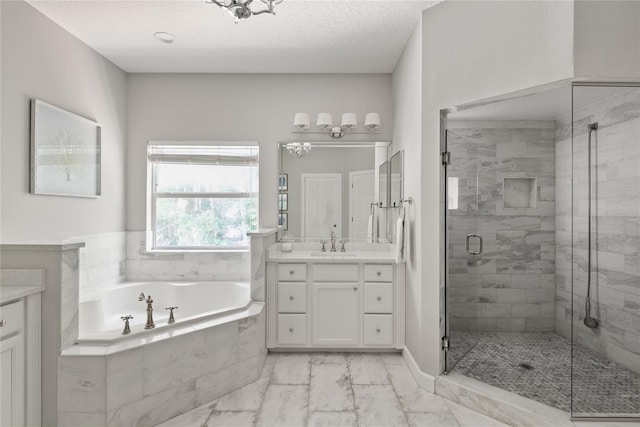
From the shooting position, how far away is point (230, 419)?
7.12 feet

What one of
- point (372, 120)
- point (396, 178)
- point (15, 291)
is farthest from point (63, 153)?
point (396, 178)

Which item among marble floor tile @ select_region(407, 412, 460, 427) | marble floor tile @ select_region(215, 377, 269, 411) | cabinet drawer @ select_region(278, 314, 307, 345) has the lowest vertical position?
marble floor tile @ select_region(407, 412, 460, 427)

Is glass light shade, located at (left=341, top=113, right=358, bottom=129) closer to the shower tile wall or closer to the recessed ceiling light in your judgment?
the shower tile wall

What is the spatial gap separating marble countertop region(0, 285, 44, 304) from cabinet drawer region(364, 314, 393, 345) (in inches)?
91.2

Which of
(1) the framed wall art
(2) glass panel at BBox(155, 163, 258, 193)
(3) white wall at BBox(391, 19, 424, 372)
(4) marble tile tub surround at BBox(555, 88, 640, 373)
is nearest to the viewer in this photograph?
(4) marble tile tub surround at BBox(555, 88, 640, 373)

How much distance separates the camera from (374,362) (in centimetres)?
298

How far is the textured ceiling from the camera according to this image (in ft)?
8.23

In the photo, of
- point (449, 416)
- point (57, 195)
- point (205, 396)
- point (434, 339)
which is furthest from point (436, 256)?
point (57, 195)

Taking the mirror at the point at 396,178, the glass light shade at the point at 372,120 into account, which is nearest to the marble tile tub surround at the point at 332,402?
the mirror at the point at 396,178

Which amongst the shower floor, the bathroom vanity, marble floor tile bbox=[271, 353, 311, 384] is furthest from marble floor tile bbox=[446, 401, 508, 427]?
marble floor tile bbox=[271, 353, 311, 384]

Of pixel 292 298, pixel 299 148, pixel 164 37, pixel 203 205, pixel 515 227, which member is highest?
pixel 164 37

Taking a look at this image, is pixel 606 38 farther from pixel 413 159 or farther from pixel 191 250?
pixel 191 250

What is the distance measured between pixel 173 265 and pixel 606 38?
12.4ft

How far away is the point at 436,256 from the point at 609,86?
140 cm
